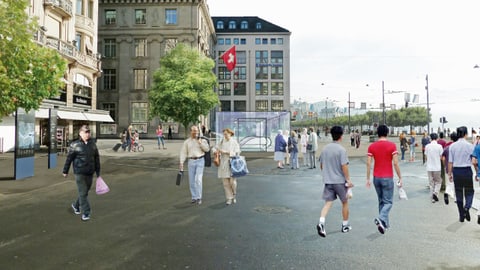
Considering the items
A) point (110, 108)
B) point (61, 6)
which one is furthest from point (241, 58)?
point (61, 6)

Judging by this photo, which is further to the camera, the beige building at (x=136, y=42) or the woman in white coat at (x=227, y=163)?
the beige building at (x=136, y=42)


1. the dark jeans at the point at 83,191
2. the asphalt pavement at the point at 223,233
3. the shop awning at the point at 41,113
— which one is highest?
the shop awning at the point at 41,113

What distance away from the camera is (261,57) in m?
75.9

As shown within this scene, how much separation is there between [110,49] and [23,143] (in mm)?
38477

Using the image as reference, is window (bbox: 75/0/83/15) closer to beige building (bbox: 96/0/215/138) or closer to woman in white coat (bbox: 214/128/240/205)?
beige building (bbox: 96/0/215/138)

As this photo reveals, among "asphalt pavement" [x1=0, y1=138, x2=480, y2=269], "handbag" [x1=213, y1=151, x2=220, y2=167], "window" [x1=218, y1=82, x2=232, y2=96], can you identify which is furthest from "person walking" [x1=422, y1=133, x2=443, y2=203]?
"window" [x1=218, y1=82, x2=232, y2=96]

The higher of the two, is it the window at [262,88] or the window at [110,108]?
the window at [262,88]

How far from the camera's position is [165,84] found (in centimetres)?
3531

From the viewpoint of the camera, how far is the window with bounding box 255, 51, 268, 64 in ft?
248

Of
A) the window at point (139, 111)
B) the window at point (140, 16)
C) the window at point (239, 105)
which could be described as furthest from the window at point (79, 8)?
the window at point (239, 105)

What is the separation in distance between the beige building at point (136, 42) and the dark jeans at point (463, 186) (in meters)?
42.8

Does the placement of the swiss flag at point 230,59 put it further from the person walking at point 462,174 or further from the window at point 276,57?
the window at point 276,57

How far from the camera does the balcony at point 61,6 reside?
87.5ft

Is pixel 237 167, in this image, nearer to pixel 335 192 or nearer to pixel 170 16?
pixel 335 192
